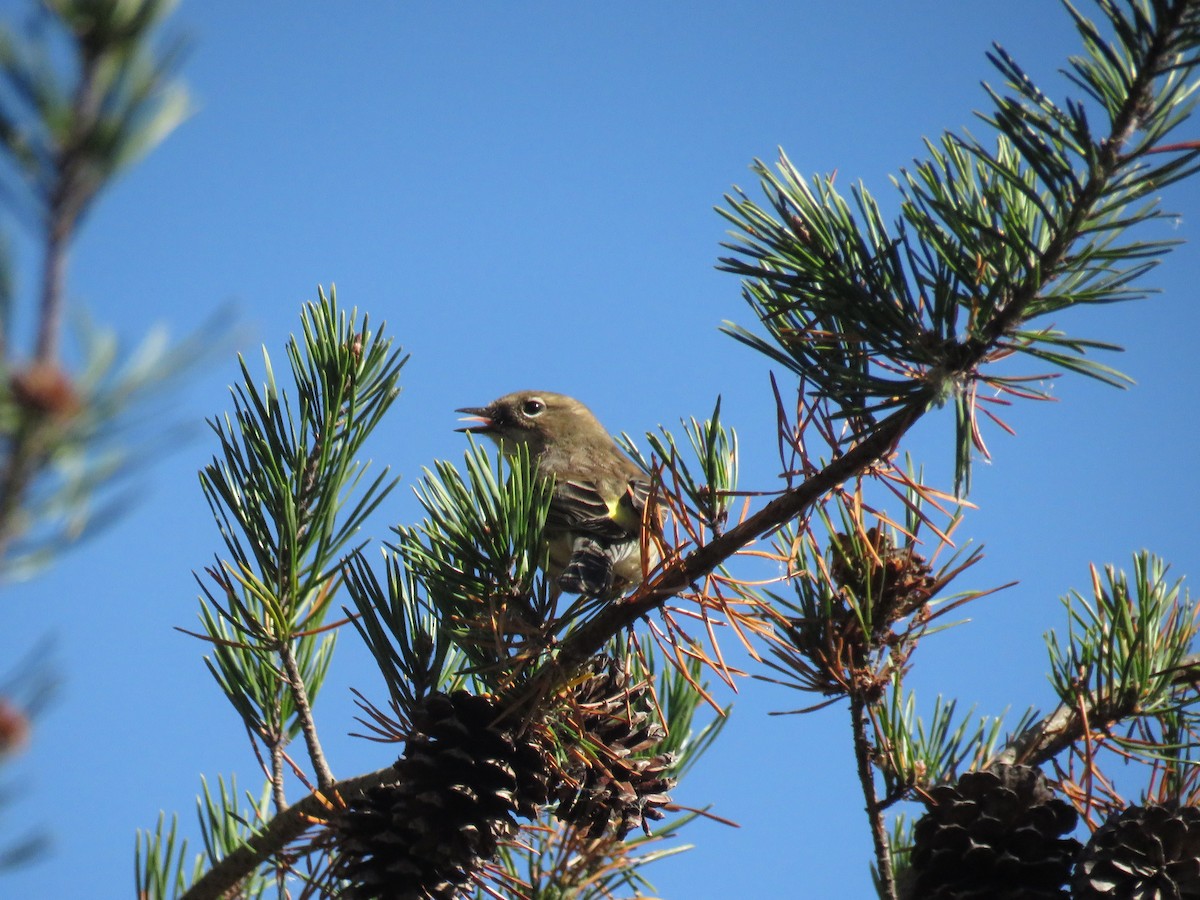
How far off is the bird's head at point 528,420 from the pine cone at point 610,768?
2630 millimetres

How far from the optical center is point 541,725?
1861 mm

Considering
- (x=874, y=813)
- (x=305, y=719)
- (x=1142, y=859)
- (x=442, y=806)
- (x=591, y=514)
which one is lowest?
(x=1142, y=859)

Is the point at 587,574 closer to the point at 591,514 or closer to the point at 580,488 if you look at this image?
the point at 591,514

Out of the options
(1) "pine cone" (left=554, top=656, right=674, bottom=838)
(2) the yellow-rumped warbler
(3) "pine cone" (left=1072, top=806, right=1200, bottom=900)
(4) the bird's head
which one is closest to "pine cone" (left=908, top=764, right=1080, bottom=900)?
(3) "pine cone" (left=1072, top=806, right=1200, bottom=900)

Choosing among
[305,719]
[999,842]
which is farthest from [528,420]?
[999,842]

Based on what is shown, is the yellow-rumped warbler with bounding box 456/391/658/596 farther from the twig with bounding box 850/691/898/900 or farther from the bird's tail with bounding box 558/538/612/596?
the twig with bounding box 850/691/898/900

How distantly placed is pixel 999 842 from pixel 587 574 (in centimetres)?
85

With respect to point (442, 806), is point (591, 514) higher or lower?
higher

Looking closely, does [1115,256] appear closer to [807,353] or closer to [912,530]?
[807,353]

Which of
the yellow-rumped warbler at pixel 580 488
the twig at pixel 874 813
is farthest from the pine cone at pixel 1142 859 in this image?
the yellow-rumped warbler at pixel 580 488

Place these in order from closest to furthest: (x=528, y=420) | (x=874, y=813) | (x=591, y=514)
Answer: (x=874, y=813) < (x=591, y=514) < (x=528, y=420)

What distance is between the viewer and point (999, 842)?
1.72 metres

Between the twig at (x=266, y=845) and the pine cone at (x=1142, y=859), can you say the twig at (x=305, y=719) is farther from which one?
the pine cone at (x=1142, y=859)

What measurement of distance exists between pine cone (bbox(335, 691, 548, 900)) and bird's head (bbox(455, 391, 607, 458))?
2.78 m
